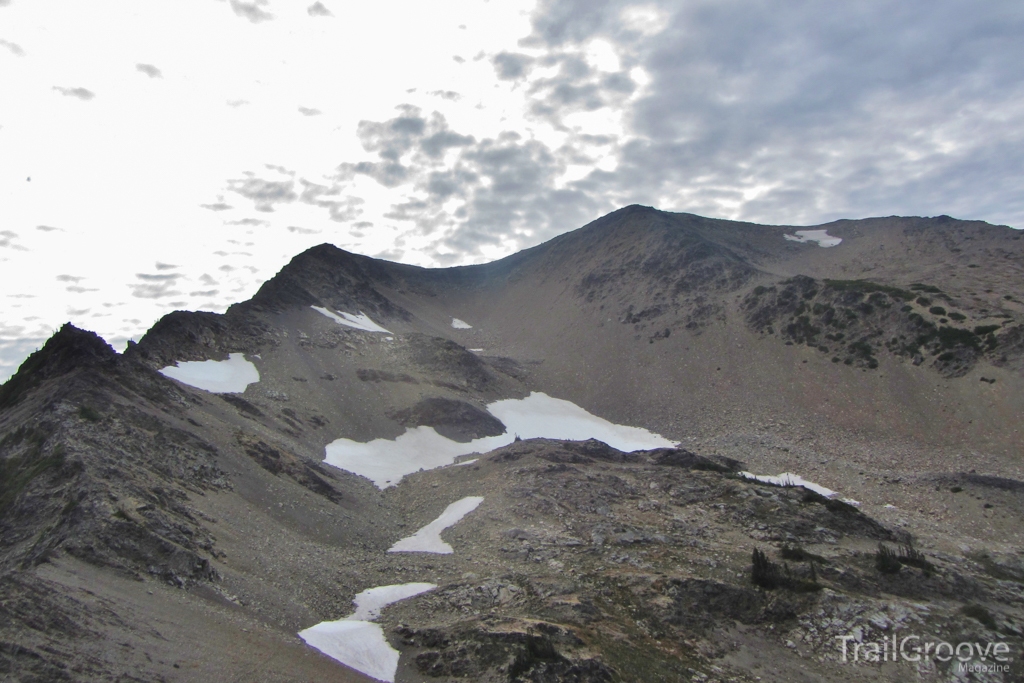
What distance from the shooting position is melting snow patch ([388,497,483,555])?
27453mm

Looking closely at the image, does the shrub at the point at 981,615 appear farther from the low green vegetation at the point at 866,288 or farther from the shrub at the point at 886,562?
the low green vegetation at the point at 866,288

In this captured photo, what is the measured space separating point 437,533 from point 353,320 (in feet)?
156

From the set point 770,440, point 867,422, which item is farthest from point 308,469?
point 867,422

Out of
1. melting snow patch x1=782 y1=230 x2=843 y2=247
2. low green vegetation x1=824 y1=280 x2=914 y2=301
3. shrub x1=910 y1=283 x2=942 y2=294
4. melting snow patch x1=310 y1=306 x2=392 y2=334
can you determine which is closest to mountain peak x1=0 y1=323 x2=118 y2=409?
melting snow patch x1=310 y1=306 x2=392 y2=334

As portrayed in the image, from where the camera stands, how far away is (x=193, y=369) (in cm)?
4812

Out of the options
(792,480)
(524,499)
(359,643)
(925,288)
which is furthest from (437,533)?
(925,288)

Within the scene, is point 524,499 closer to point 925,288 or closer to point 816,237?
point 925,288

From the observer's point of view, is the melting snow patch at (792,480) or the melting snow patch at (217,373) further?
the melting snow patch at (217,373)

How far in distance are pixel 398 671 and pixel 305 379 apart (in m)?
40.8

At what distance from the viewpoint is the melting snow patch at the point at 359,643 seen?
16.1 meters

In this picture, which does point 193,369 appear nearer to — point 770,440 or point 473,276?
point 770,440

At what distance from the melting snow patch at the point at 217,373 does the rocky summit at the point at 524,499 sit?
0.39 metres

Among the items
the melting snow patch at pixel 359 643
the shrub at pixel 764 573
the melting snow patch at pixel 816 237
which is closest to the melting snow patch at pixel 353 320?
the melting snow patch at pixel 359 643

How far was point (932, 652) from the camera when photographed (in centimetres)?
1795
